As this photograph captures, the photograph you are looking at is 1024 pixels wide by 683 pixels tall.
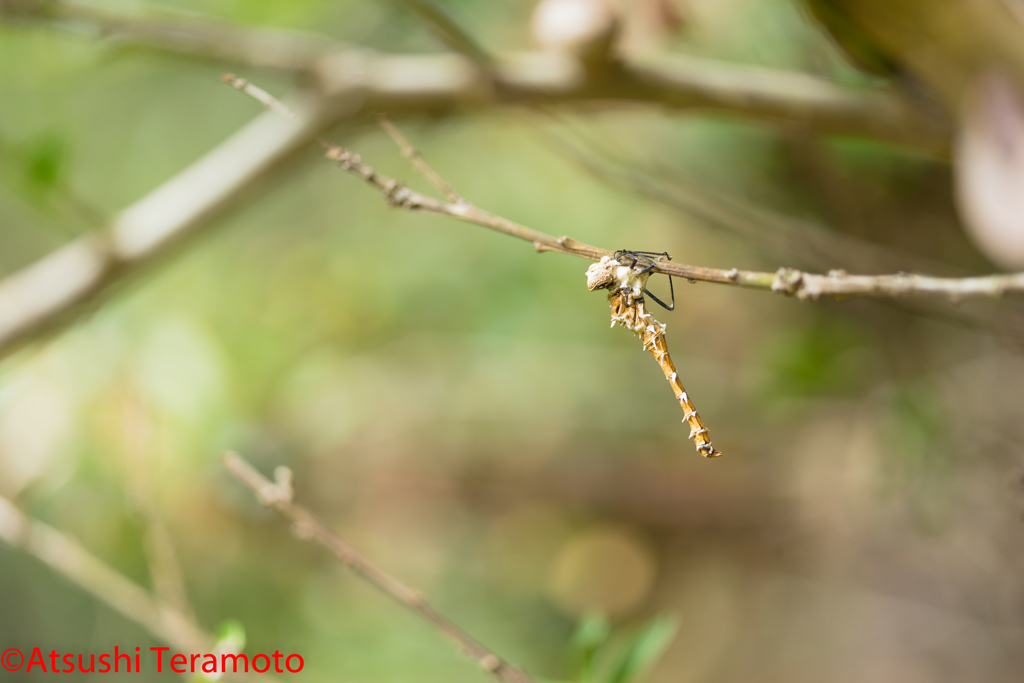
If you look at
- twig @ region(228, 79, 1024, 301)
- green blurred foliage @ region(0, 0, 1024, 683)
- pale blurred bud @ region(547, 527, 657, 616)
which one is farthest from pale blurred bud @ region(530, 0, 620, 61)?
pale blurred bud @ region(547, 527, 657, 616)

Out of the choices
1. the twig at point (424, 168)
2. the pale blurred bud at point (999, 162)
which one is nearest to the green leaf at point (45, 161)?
Result: the twig at point (424, 168)

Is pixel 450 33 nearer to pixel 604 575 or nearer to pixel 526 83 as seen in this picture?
pixel 526 83

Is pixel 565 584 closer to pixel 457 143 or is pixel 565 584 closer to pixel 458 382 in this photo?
pixel 458 382

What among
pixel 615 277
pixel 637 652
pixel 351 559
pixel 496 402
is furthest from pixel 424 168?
pixel 496 402

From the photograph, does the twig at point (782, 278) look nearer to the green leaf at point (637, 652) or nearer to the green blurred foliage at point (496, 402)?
the green leaf at point (637, 652)

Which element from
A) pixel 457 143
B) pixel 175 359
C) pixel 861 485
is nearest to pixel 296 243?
pixel 457 143

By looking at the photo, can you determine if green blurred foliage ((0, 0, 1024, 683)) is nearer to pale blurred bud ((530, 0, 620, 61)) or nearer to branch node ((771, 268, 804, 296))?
pale blurred bud ((530, 0, 620, 61))
